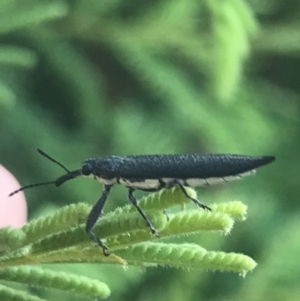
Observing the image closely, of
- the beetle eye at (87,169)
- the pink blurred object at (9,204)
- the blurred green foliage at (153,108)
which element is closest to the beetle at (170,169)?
the beetle eye at (87,169)

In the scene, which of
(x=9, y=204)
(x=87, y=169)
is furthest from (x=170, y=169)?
(x=9, y=204)

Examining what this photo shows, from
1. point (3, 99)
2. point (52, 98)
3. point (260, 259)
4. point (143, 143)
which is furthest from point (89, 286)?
point (52, 98)

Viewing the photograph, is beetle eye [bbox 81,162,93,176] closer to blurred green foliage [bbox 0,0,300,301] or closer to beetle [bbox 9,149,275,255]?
beetle [bbox 9,149,275,255]

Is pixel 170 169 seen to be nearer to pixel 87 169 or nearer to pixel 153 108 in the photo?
pixel 87 169

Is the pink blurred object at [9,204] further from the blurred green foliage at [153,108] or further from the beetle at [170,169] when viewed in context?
the blurred green foliage at [153,108]

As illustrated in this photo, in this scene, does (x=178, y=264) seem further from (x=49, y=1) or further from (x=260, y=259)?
(x=49, y=1)

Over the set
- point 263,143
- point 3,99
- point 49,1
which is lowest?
point 3,99
